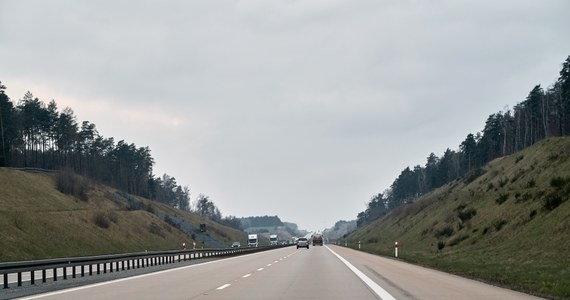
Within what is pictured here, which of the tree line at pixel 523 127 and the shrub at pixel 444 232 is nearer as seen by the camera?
the shrub at pixel 444 232

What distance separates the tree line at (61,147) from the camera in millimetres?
111188

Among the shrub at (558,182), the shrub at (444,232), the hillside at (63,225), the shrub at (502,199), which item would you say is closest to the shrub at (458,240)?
the shrub at (502,199)

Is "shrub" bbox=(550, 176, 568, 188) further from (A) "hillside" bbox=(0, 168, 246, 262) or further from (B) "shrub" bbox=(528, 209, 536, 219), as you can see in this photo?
(A) "hillside" bbox=(0, 168, 246, 262)

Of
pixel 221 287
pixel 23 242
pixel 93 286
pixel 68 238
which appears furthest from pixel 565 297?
pixel 68 238

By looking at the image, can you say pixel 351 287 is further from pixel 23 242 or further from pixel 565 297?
pixel 23 242

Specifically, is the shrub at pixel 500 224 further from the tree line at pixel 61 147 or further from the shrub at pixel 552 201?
the tree line at pixel 61 147

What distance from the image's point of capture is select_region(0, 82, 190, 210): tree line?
365ft

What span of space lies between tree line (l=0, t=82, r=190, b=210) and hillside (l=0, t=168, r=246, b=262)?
11301 millimetres

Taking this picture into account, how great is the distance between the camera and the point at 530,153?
84.3 meters

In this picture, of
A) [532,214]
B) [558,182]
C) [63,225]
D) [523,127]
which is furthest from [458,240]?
[523,127]

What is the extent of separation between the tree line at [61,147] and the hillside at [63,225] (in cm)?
1130

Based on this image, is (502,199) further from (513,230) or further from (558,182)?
(513,230)

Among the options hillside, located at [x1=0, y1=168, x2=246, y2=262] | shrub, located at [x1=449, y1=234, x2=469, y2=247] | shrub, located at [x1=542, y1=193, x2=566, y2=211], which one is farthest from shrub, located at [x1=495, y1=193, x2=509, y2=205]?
hillside, located at [x1=0, y1=168, x2=246, y2=262]

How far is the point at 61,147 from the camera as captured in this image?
13688 cm
